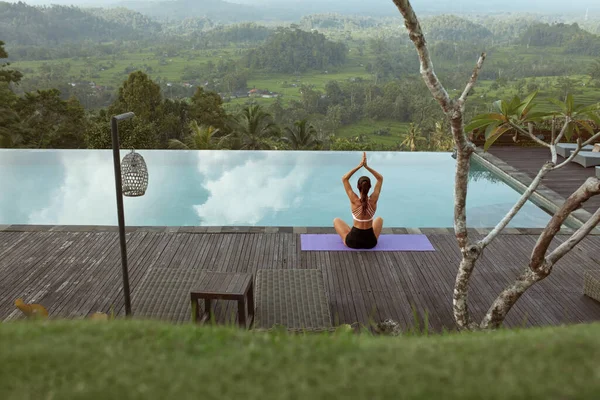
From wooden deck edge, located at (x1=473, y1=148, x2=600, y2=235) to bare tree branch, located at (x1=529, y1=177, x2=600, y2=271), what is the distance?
362 centimetres

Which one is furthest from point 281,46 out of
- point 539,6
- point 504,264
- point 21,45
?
point 539,6

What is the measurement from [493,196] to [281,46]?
114 feet

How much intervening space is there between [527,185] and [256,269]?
5.30 metres

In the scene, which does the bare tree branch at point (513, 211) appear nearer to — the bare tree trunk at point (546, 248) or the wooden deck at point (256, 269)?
the bare tree trunk at point (546, 248)

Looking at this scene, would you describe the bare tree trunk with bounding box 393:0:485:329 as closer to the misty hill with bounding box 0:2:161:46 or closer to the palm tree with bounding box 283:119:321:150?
the palm tree with bounding box 283:119:321:150

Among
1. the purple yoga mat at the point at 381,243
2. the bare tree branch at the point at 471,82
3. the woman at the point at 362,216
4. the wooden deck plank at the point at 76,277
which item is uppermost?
the bare tree branch at the point at 471,82

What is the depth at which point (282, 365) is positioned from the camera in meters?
1.79

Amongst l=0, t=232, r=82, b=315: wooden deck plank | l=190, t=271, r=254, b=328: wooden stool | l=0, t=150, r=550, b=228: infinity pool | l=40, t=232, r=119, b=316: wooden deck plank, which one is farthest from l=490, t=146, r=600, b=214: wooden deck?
l=0, t=232, r=82, b=315: wooden deck plank

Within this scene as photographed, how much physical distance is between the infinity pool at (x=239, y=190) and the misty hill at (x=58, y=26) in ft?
128

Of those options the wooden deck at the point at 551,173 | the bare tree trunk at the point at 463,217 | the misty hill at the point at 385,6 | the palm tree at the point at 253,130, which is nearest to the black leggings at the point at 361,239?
the bare tree trunk at the point at 463,217

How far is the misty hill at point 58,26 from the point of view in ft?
143

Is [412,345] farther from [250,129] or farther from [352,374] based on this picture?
[250,129]

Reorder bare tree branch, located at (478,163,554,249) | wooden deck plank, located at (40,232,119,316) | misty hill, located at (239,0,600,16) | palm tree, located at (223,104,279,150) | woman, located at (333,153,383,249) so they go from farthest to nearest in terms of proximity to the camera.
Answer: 1. misty hill, located at (239,0,600,16)
2. palm tree, located at (223,104,279,150)
3. woman, located at (333,153,383,249)
4. wooden deck plank, located at (40,232,119,316)
5. bare tree branch, located at (478,163,554,249)

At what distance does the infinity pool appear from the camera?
316 inches
